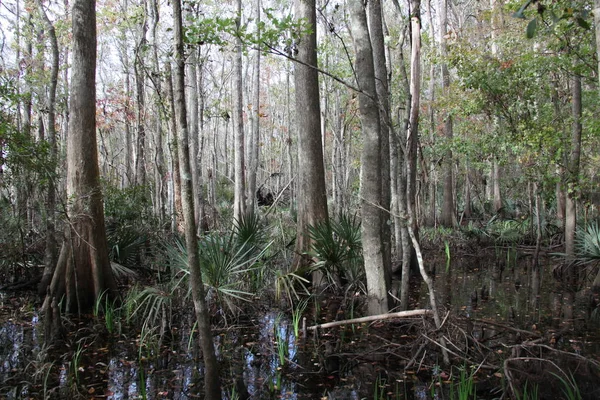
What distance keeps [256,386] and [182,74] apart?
3.01 metres

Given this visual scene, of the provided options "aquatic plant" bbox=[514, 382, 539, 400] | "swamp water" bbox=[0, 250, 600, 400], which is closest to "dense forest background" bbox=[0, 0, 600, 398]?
"swamp water" bbox=[0, 250, 600, 400]

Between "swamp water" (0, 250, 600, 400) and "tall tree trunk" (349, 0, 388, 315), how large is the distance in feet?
1.96

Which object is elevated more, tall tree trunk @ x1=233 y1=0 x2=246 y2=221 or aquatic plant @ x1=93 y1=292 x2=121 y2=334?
Answer: tall tree trunk @ x1=233 y1=0 x2=246 y2=221

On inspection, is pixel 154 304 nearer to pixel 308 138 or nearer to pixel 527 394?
pixel 308 138

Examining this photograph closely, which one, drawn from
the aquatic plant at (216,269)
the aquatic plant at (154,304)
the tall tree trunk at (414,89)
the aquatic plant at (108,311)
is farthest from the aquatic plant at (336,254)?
the aquatic plant at (108,311)

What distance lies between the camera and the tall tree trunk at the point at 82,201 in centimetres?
700

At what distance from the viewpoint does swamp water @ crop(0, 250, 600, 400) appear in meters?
4.33

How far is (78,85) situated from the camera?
7.16m

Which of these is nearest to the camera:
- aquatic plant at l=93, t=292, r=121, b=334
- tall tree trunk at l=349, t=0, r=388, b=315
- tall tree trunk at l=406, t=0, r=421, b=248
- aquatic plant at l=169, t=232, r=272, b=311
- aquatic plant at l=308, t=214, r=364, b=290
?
tall tree trunk at l=406, t=0, r=421, b=248

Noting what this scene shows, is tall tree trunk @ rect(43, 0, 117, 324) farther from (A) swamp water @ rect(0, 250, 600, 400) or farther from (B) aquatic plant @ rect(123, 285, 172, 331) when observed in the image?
(B) aquatic plant @ rect(123, 285, 172, 331)

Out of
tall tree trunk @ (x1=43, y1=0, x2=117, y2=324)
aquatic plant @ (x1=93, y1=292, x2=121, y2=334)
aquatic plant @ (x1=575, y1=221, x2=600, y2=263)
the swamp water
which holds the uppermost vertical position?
tall tree trunk @ (x1=43, y1=0, x2=117, y2=324)

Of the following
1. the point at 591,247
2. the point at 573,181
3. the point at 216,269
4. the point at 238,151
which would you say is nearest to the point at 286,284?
the point at 216,269

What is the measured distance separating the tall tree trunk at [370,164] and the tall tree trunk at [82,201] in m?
4.08

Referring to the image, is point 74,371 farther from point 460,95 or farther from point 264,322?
point 460,95
